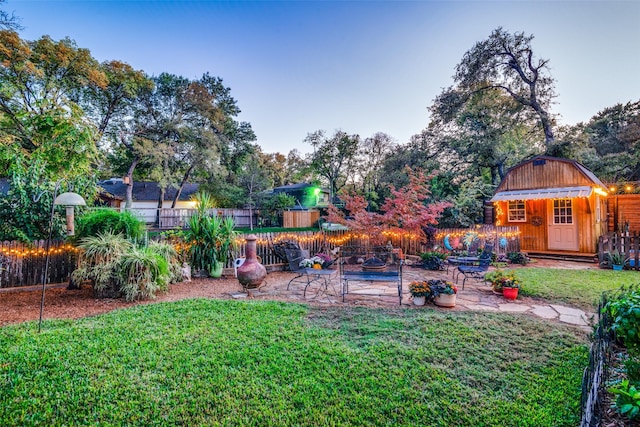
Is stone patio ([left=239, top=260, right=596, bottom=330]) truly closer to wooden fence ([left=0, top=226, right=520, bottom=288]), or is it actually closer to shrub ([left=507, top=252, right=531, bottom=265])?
wooden fence ([left=0, top=226, right=520, bottom=288])

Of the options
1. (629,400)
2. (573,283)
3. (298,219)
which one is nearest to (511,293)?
(573,283)

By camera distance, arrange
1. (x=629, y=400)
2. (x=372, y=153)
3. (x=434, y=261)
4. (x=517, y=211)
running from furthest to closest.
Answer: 1. (x=372, y=153)
2. (x=517, y=211)
3. (x=434, y=261)
4. (x=629, y=400)

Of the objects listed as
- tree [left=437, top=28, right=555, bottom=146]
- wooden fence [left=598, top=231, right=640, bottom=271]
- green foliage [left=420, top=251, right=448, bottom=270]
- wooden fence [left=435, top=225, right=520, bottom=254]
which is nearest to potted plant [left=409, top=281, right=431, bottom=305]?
green foliage [left=420, top=251, right=448, bottom=270]

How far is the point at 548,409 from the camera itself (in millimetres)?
2102

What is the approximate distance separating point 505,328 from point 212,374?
352 cm

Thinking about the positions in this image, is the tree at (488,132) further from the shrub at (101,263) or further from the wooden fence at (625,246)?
the shrub at (101,263)

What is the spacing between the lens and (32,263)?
224 inches

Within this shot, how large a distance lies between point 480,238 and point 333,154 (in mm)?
17416

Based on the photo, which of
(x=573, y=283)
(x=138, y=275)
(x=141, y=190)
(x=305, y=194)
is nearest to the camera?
(x=138, y=275)

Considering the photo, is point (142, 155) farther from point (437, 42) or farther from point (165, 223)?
point (437, 42)

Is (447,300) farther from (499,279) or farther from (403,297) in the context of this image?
(499,279)

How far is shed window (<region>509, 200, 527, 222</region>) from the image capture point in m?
11.2

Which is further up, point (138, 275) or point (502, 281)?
point (138, 275)

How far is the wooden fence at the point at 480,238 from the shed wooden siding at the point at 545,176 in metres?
2.29
